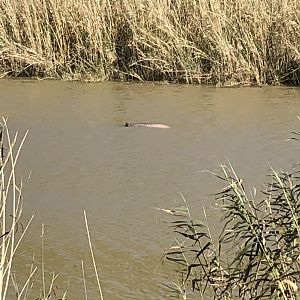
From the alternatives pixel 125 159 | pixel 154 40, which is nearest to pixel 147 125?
pixel 125 159

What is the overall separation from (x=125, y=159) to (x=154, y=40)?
234 cm

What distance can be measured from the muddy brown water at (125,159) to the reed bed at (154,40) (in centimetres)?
25

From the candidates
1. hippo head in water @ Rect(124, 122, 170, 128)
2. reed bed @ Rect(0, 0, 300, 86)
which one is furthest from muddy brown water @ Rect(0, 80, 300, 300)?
reed bed @ Rect(0, 0, 300, 86)

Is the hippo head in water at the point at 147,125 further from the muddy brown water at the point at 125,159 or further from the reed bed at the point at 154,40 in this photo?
the reed bed at the point at 154,40

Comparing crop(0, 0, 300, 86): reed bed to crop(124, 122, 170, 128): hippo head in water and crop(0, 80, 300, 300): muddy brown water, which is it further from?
crop(124, 122, 170, 128): hippo head in water

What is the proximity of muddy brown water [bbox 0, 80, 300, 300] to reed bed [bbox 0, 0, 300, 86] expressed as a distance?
247mm

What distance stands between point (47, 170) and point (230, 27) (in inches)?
110

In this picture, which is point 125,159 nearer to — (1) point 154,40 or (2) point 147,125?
(2) point 147,125

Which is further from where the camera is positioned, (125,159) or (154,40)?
(154,40)

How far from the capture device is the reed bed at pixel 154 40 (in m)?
6.33

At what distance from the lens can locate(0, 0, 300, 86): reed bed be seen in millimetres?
6328

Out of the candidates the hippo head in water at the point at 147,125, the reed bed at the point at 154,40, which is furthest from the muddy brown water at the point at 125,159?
the reed bed at the point at 154,40

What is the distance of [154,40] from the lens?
6.43m

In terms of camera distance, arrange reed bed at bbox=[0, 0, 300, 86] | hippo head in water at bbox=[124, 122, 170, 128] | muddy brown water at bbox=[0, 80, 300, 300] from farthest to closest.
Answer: reed bed at bbox=[0, 0, 300, 86] → hippo head in water at bbox=[124, 122, 170, 128] → muddy brown water at bbox=[0, 80, 300, 300]
